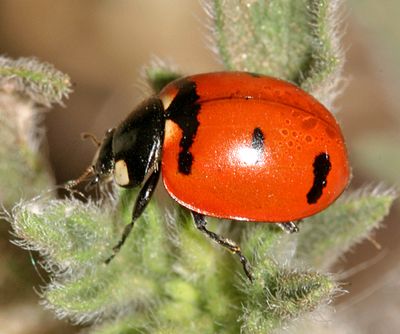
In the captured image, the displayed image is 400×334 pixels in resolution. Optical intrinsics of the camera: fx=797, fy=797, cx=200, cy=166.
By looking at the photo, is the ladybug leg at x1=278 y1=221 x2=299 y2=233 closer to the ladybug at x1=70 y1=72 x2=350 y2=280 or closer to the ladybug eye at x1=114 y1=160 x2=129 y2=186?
the ladybug at x1=70 y1=72 x2=350 y2=280

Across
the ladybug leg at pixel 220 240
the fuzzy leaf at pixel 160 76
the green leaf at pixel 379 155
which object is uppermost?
the fuzzy leaf at pixel 160 76

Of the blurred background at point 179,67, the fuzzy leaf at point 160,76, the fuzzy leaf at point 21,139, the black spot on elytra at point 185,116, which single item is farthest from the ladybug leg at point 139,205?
the blurred background at point 179,67

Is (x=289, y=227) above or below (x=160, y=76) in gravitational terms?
below

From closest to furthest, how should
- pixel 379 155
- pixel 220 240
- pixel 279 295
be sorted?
pixel 279 295 < pixel 220 240 < pixel 379 155

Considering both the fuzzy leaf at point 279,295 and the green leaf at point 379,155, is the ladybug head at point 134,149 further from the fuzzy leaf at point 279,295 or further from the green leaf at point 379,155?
Result: the green leaf at point 379,155

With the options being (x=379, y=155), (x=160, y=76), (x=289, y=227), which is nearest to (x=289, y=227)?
(x=289, y=227)

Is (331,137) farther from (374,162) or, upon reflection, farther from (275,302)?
(374,162)

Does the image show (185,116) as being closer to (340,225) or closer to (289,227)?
(289,227)
